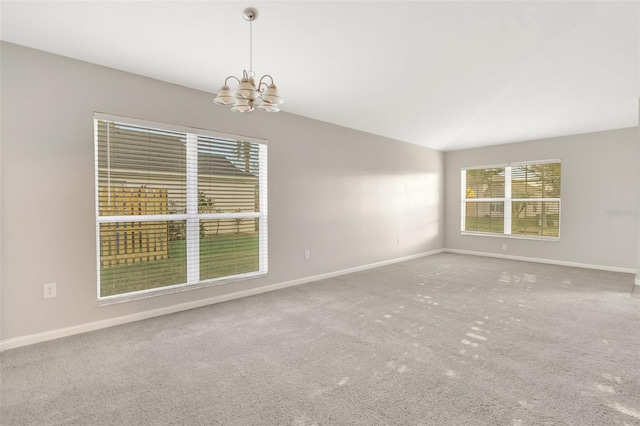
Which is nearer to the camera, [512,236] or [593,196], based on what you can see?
[593,196]

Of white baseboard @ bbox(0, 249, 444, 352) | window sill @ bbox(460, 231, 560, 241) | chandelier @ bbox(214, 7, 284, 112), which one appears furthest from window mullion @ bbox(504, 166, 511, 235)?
chandelier @ bbox(214, 7, 284, 112)

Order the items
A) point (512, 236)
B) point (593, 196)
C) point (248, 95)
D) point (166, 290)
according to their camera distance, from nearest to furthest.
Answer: point (248, 95) → point (166, 290) → point (593, 196) → point (512, 236)

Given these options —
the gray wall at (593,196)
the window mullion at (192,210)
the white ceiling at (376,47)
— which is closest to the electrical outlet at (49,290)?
the window mullion at (192,210)

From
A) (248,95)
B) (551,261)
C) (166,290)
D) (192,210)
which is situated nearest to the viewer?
(248,95)

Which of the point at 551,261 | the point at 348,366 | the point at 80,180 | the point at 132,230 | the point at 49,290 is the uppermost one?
the point at 80,180

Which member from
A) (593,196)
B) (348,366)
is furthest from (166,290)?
(593,196)

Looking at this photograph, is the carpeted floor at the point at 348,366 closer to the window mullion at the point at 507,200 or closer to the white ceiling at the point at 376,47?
the white ceiling at the point at 376,47

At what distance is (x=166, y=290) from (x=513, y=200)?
6.57m

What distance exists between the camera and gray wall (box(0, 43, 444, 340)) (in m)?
2.58

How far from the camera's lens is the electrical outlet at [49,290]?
8.90ft

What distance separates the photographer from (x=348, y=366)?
7.30 feet

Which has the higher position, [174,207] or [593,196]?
[593,196]

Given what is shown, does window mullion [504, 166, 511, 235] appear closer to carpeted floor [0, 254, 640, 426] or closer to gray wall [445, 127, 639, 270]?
gray wall [445, 127, 639, 270]

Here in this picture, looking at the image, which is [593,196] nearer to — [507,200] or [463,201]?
[507,200]
